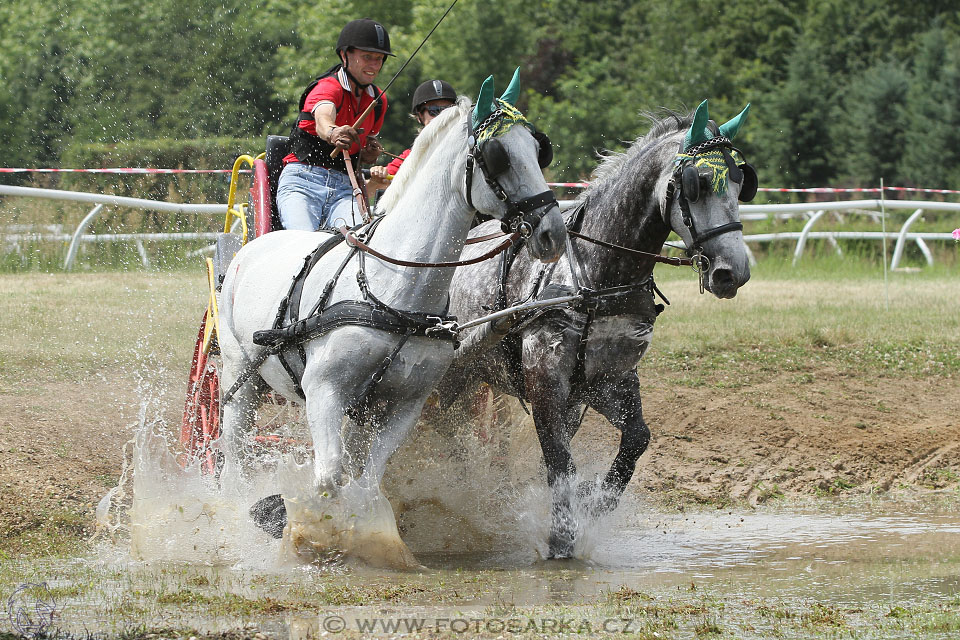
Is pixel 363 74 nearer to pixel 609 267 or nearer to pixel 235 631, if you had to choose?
pixel 609 267

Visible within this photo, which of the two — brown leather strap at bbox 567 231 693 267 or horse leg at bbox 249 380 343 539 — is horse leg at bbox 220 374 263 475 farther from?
brown leather strap at bbox 567 231 693 267

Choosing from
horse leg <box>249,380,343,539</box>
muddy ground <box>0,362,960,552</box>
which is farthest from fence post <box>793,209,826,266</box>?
horse leg <box>249,380,343,539</box>

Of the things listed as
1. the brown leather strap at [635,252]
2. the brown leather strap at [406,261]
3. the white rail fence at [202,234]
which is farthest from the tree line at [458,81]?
the brown leather strap at [406,261]

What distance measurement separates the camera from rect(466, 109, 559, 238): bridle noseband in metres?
4.31

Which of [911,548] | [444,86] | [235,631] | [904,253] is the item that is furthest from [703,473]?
[904,253]

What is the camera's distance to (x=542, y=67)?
31.8m

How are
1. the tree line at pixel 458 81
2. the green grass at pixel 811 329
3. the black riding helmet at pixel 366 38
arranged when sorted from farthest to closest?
the tree line at pixel 458 81, the green grass at pixel 811 329, the black riding helmet at pixel 366 38

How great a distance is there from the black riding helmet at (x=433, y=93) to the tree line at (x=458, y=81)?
15898 millimetres

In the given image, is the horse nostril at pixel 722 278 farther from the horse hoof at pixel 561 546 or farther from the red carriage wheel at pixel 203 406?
the red carriage wheel at pixel 203 406

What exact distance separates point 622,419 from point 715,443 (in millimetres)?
2146

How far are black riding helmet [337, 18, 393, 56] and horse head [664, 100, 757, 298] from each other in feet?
5.14

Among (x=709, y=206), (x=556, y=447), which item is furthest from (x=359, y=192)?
(x=709, y=206)

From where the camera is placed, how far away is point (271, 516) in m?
5.09

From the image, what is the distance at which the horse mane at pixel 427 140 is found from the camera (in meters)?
4.65
